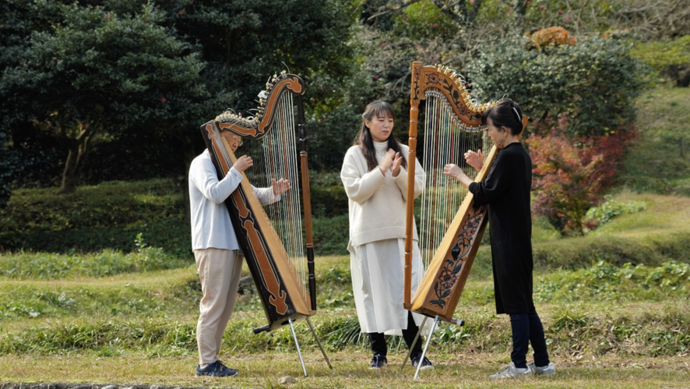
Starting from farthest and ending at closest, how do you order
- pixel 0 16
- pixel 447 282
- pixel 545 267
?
pixel 0 16 → pixel 545 267 → pixel 447 282

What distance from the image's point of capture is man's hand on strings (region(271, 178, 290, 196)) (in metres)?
5.12

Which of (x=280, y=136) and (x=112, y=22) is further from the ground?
(x=112, y=22)

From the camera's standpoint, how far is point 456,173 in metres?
4.86

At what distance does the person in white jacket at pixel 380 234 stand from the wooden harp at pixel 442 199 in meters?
0.28

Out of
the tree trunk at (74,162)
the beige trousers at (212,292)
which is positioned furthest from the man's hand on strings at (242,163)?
the tree trunk at (74,162)

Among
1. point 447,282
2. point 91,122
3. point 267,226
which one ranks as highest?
point 91,122

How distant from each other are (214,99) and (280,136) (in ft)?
24.0

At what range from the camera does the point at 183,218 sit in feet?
46.4

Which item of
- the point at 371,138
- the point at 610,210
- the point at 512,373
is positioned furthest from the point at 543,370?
the point at 610,210

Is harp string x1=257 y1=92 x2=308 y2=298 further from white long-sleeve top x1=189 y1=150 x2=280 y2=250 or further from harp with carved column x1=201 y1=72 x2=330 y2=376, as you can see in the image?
white long-sleeve top x1=189 y1=150 x2=280 y2=250

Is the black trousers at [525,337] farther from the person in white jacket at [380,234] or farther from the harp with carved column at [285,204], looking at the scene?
the harp with carved column at [285,204]

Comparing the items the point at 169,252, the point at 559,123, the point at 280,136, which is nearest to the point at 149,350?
the point at 280,136

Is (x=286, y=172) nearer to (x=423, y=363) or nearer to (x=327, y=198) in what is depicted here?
(x=423, y=363)

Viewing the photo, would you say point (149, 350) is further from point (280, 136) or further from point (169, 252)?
point (169, 252)
